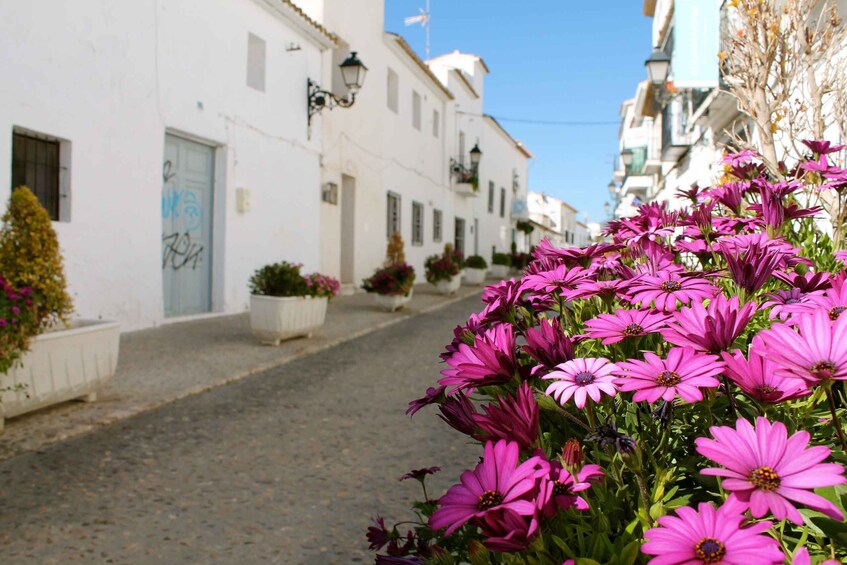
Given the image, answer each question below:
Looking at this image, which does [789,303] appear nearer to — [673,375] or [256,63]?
[673,375]

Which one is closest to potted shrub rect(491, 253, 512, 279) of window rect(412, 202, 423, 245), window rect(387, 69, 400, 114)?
window rect(412, 202, 423, 245)

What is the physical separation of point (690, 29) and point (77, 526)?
39.5 ft

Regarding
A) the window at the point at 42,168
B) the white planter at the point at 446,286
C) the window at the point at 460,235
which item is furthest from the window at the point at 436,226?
the window at the point at 42,168

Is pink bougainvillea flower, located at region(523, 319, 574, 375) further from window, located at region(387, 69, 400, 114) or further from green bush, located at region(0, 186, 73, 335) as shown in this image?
window, located at region(387, 69, 400, 114)

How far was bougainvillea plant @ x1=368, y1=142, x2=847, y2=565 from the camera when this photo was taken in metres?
0.65

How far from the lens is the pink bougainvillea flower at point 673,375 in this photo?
749 mm

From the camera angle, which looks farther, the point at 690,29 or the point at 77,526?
the point at 690,29

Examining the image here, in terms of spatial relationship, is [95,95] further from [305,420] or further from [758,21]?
[758,21]

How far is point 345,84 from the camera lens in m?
11.5

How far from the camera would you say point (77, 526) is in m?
2.74

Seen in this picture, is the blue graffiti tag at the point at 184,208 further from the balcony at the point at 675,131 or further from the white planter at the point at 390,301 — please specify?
the balcony at the point at 675,131

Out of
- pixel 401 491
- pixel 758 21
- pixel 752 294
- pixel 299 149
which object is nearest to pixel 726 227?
pixel 752 294

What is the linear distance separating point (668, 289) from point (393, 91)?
1734 cm

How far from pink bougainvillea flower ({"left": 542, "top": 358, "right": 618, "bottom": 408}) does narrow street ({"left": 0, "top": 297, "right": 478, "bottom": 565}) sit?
1947 millimetres
